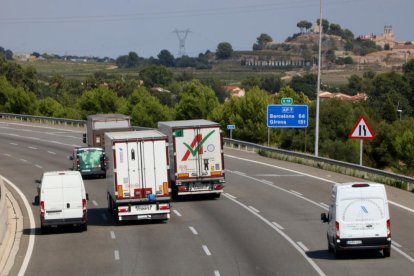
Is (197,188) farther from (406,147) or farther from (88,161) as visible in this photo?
(406,147)

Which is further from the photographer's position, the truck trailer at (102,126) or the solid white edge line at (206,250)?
the truck trailer at (102,126)

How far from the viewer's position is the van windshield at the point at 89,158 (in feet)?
161

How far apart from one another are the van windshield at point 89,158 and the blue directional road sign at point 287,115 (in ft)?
44.0

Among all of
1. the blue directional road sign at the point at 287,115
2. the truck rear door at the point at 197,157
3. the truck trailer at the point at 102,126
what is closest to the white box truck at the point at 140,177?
the truck rear door at the point at 197,157

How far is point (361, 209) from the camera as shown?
24328 millimetres

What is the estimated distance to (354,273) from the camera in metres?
22.8

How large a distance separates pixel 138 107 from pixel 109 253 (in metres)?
83.6

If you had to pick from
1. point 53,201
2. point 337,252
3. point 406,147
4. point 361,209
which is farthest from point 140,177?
point 406,147

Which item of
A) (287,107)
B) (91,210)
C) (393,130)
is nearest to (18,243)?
(91,210)

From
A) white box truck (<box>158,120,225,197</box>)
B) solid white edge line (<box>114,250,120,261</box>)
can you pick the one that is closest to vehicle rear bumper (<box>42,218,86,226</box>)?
solid white edge line (<box>114,250,120,261</box>)

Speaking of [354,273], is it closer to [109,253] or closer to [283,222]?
[109,253]

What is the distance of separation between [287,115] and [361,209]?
3428 centimetres

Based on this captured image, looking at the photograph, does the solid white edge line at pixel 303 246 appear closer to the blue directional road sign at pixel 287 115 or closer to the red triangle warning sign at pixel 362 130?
the red triangle warning sign at pixel 362 130

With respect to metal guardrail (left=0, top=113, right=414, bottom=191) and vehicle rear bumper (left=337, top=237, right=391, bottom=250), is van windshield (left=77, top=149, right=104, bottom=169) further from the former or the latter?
vehicle rear bumper (left=337, top=237, right=391, bottom=250)
